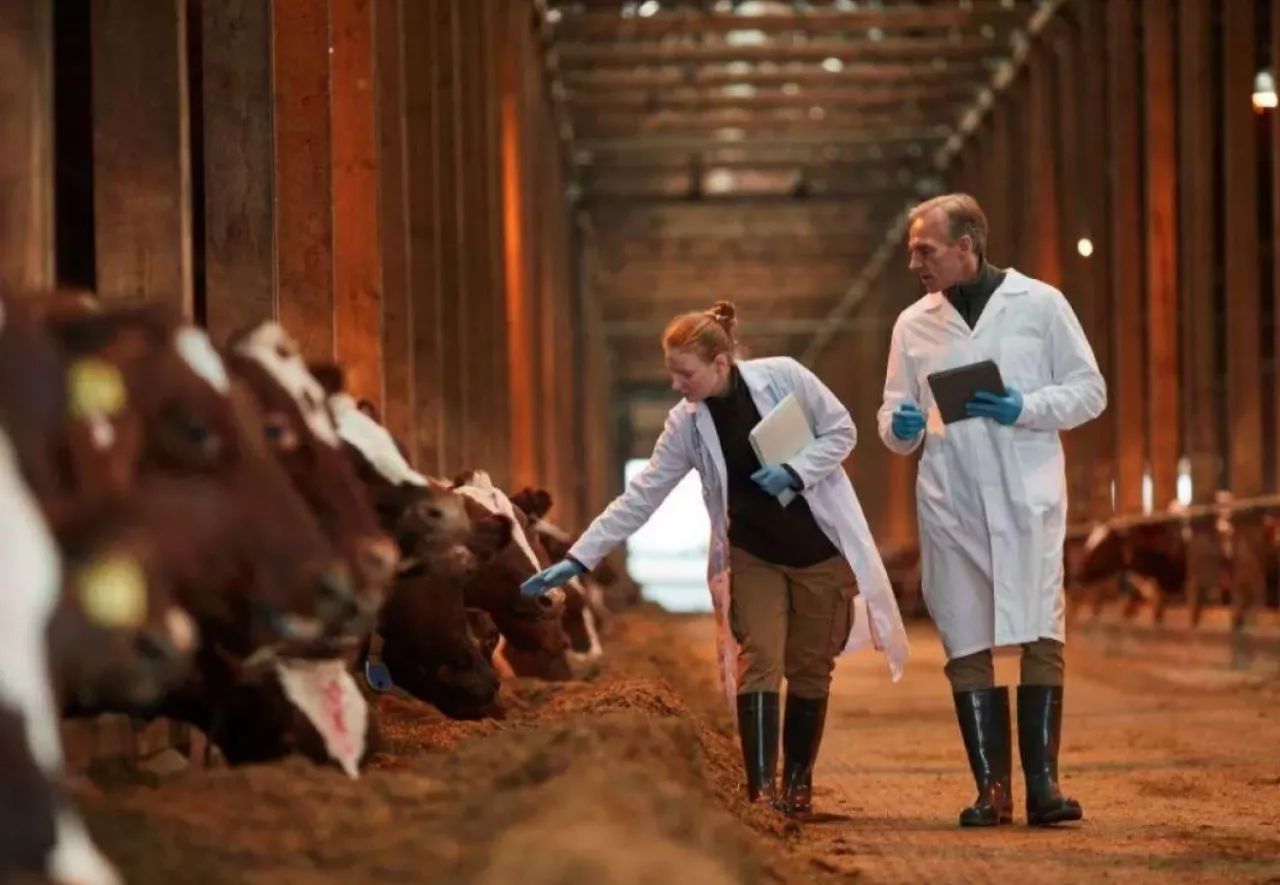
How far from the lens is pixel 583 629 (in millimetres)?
14258

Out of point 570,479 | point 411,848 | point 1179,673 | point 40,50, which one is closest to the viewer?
point 411,848

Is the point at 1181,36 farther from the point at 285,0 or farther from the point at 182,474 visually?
the point at 182,474

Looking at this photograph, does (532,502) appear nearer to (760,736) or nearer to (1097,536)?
(760,736)

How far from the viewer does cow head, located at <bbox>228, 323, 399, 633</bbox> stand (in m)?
5.52

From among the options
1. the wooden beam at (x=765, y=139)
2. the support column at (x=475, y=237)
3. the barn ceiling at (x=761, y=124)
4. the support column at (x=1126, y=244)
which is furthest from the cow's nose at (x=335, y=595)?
the wooden beam at (x=765, y=139)

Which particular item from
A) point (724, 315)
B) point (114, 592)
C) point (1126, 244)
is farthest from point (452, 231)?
point (114, 592)

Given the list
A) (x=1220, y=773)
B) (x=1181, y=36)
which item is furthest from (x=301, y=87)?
(x=1181, y=36)

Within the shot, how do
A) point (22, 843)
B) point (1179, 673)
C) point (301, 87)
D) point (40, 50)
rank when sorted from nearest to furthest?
point (22, 843) < point (40, 50) < point (301, 87) < point (1179, 673)

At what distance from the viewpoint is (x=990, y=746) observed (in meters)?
7.64

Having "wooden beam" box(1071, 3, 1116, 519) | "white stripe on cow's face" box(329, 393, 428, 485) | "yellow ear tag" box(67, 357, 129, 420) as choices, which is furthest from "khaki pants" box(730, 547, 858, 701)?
"wooden beam" box(1071, 3, 1116, 519)

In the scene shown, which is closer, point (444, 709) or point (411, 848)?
point (411, 848)

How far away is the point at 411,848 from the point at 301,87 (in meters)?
5.76

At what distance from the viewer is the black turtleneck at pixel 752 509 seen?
798cm

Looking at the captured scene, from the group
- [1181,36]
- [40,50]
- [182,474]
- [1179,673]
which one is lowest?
[1179,673]
